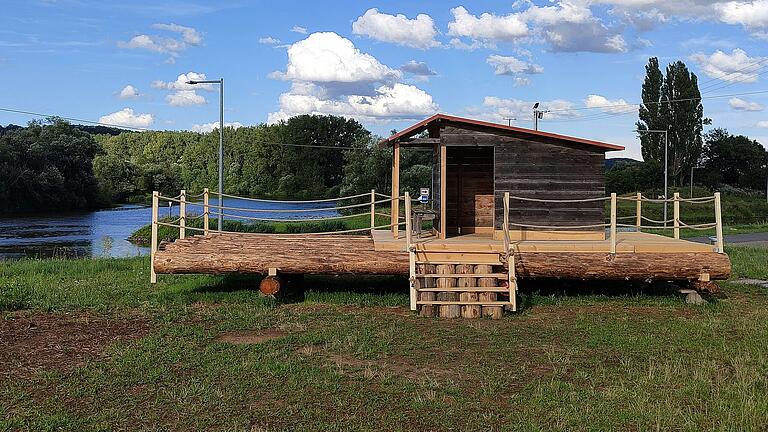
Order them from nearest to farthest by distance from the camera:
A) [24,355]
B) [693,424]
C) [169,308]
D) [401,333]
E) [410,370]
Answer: [693,424] < [410,370] < [24,355] < [401,333] < [169,308]

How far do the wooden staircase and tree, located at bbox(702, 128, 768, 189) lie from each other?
7909 centimetres

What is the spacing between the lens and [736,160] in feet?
282

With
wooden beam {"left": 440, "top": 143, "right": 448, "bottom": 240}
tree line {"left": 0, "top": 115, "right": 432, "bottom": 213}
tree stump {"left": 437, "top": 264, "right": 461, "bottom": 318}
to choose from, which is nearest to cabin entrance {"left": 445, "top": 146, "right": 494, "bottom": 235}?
wooden beam {"left": 440, "top": 143, "right": 448, "bottom": 240}

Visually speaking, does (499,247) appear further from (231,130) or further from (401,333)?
(231,130)

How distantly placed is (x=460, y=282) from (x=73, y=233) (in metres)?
37.0

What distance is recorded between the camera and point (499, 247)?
40.6 ft

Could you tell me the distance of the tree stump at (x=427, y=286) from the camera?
11.0m

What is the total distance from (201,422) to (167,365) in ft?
6.81

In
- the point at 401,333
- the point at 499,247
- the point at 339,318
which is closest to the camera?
the point at 401,333

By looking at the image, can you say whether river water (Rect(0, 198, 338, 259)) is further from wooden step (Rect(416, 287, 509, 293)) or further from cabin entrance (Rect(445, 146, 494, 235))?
wooden step (Rect(416, 287, 509, 293))

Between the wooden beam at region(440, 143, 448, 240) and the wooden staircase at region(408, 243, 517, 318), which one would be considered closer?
the wooden staircase at region(408, 243, 517, 318)

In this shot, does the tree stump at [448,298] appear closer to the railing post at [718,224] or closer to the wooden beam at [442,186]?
the wooden beam at [442,186]

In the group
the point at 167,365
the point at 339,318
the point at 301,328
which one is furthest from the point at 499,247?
the point at 167,365

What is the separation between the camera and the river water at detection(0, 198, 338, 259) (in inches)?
1261
